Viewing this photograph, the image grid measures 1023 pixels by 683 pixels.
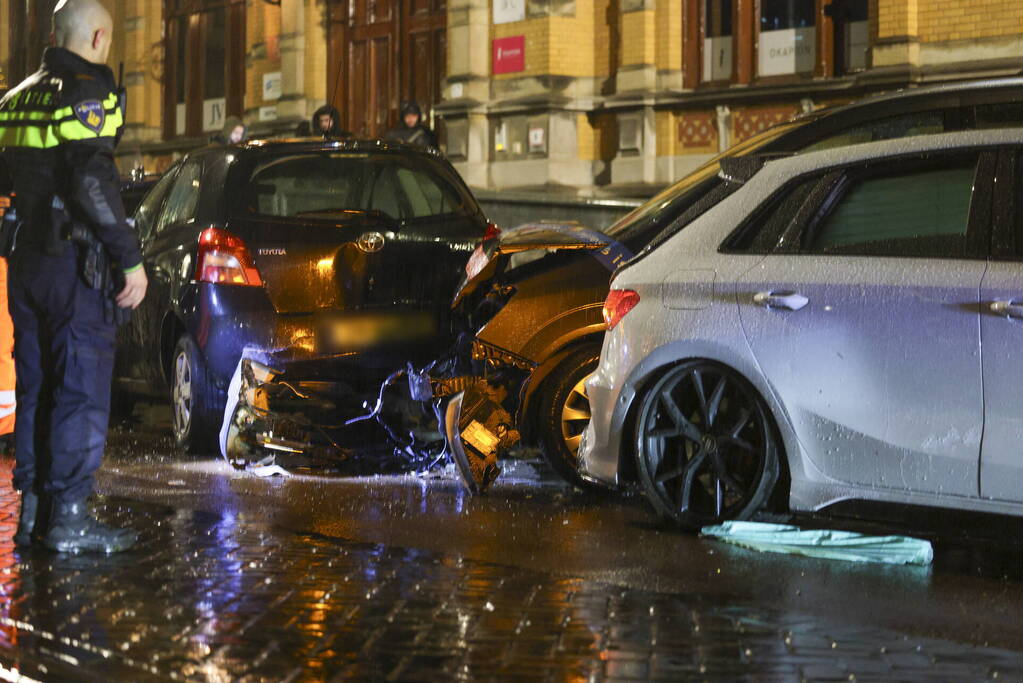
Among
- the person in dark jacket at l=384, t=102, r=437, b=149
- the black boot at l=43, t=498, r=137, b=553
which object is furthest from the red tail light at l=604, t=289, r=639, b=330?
the person in dark jacket at l=384, t=102, r=437, b=149

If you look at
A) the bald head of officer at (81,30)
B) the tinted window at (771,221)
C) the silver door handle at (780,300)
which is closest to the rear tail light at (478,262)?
Result: the tinted window at (771,221)

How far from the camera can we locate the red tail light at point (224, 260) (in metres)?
9.24

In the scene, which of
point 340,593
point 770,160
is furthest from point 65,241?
point 770,160

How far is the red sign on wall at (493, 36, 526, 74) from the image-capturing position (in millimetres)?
22203

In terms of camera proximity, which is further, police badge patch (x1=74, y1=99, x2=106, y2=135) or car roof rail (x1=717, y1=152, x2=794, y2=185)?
car roof rail (x1=717, y1=152, x2=794, y2=185)

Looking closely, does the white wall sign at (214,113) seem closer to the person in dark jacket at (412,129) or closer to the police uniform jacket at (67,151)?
the person in dark jacket at (412,129)

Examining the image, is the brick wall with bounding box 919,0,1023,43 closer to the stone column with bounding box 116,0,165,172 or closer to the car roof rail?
the car roof rail

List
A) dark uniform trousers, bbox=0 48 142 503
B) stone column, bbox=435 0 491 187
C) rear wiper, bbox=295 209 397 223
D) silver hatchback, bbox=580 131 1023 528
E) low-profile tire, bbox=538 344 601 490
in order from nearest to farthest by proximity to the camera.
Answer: silver hatchback, bbox=580 131 1023 528 < dark uniform trousers, bbox=0 48 142 503 < low-profile tire, bbox=538 344 601 490 < rear wiper, bbox=295 209 397 223 < stone column, bbox=435 0 491 187

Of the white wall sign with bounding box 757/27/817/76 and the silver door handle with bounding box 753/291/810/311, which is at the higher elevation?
the white wall sign with bounding box 757/27/817/76

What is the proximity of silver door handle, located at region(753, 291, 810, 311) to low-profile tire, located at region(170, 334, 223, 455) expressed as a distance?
3.90 meters

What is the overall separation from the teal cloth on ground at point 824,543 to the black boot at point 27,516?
8.60 feet

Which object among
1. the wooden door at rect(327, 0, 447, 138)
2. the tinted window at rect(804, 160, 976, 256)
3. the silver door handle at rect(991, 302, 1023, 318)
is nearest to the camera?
the silver door handle at rect(991, 302, 1023, 318)

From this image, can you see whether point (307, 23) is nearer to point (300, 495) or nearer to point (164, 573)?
point (300, 495)

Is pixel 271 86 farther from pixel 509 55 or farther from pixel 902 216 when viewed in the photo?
pixel 902 216
